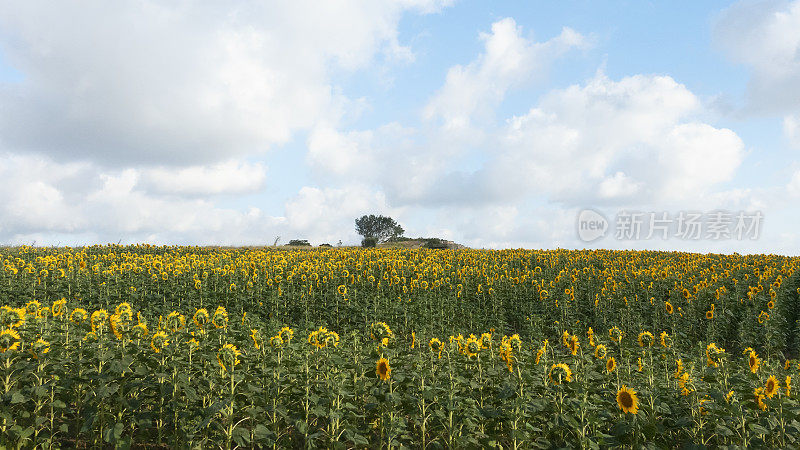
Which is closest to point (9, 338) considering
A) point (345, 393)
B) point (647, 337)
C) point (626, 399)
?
point (345, 393)

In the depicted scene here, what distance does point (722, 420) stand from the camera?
520cm

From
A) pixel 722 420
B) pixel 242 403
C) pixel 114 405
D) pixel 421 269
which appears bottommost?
pixel 114 405

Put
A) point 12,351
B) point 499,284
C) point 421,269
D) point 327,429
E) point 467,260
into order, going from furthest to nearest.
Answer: point 467,260
point 421,269
point 499,284
point 12,351
point 327,429

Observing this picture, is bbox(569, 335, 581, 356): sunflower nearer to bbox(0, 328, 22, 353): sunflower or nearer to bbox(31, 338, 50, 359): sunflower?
bbox(31, 338, 50, 359): sunflower

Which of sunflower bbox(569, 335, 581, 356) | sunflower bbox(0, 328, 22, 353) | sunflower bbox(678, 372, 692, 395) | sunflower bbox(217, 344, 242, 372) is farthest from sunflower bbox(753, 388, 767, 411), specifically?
sunflower bbox(0, 328, 22, 353)

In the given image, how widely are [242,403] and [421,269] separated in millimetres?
12104

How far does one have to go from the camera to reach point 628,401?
4.95 metres

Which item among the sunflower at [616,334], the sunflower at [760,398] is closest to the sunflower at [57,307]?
the sunflower at [616,334]

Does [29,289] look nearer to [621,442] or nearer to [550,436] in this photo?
[550,436]

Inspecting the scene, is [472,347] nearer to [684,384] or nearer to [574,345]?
[574,345]

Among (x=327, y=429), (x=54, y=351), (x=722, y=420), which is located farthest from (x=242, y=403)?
(x=722, y=420)

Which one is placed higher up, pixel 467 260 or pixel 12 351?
pixel 467 260

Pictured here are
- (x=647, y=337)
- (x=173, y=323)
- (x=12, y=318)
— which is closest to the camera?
(x=12, y=318)

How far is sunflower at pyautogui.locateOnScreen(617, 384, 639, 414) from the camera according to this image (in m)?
4.92
